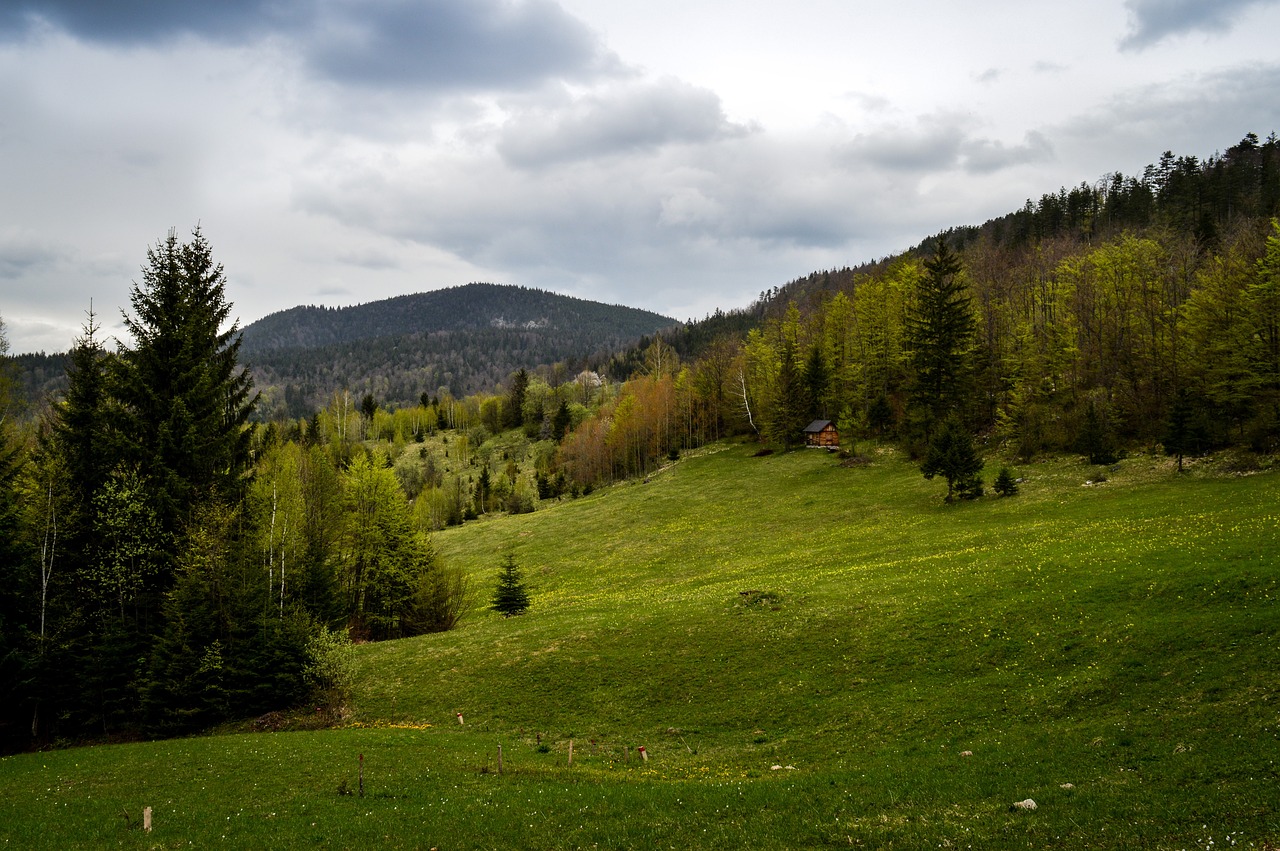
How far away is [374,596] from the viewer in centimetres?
5450

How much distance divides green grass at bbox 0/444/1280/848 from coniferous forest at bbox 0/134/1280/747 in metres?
5.33

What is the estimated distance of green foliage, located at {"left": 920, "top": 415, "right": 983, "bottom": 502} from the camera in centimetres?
6016

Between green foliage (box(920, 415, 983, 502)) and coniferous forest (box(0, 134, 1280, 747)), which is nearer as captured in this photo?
coniferous forest (box(0, 134, 1280, 747))

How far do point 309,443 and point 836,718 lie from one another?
192 feet

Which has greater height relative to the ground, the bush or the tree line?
the tree line

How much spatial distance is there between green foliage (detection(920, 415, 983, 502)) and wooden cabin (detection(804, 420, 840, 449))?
3587cm

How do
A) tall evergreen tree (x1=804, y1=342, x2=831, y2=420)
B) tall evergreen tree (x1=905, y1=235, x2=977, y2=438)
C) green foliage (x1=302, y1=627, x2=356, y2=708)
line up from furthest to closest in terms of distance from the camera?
tall evergreen tree (x1=804, y1=342, x2=831, y2=420)
tall evergreen tree (x1=905, y1=235, x2=977, y2=438)
green foliage (x1=302, y1=627, x2=356, y2=708)

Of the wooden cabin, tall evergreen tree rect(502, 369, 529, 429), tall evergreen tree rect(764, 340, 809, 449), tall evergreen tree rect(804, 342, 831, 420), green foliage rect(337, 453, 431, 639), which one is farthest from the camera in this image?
tall evergreen tree rect(502, 369, 529, 429)

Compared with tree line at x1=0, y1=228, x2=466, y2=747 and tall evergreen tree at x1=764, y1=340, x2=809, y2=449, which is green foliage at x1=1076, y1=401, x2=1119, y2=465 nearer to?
tall evergreen tree at x1=764, y1=340, x2=809, y2=449

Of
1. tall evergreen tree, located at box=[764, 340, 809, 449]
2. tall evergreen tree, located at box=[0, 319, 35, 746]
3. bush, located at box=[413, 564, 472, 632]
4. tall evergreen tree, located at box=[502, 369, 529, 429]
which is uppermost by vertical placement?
tall evergreen tree, located at box=[502, 369, 529, 429]

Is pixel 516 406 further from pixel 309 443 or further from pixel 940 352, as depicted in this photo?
pixel 940 352

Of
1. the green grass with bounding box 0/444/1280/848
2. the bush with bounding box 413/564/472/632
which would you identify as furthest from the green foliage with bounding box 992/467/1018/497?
the bush with bounding box 413/564/472/632

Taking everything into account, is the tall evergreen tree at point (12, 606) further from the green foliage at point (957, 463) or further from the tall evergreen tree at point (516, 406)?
the tall evergreen tree at point (516, 406)

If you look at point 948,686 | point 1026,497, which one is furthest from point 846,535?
point 948,686
